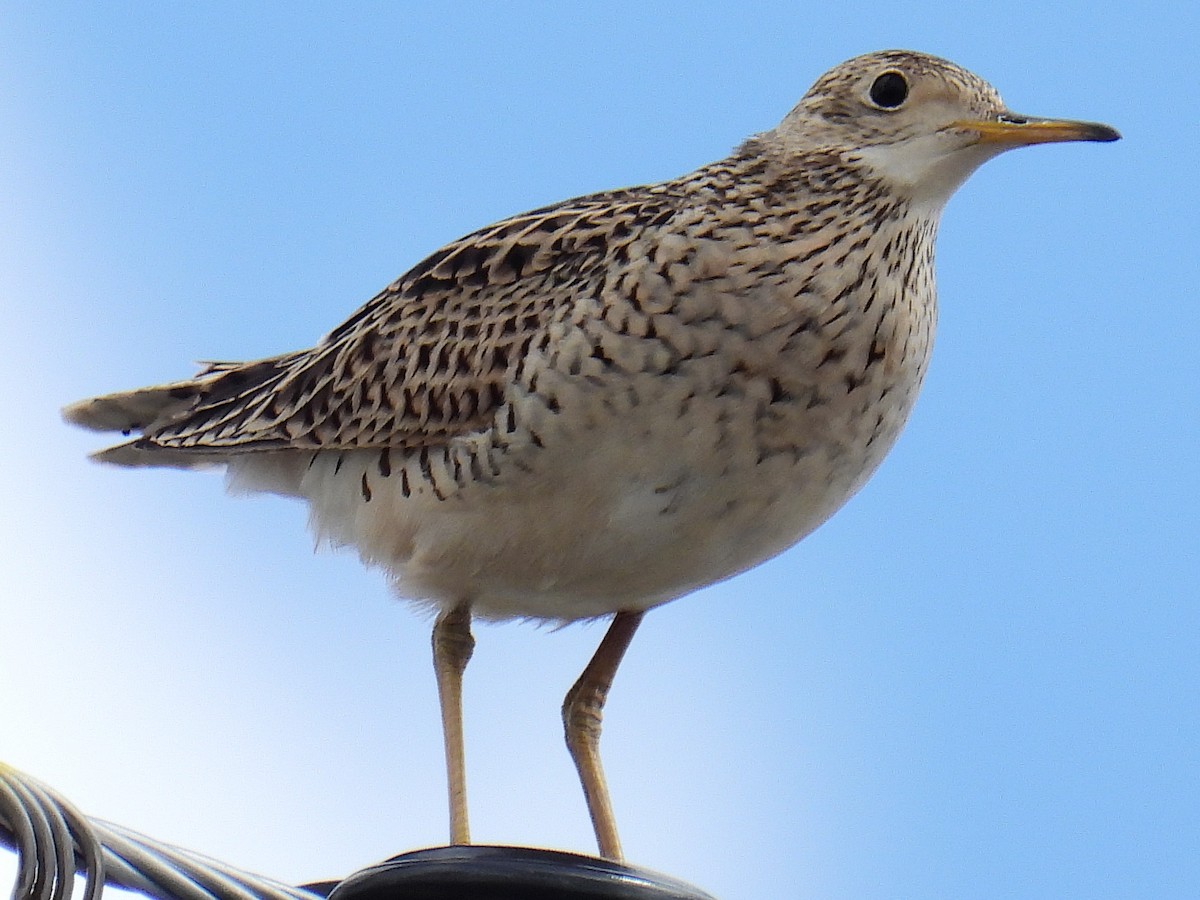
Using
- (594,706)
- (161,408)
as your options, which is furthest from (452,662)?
(161,408)

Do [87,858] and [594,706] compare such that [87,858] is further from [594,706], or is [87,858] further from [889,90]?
[889,90]

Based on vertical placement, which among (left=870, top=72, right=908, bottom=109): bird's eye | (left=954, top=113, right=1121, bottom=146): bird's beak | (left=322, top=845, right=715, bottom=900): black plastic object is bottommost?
(left=322, top=845, right=715, bottom=900): black plastic object

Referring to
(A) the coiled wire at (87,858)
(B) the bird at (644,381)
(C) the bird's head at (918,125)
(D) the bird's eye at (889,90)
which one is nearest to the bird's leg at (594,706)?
(B) the bird at (644,381)

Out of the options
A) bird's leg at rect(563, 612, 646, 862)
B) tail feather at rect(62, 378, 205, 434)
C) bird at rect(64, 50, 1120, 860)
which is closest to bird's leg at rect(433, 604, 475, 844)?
bird at rect(64, 50, 1120, 860)

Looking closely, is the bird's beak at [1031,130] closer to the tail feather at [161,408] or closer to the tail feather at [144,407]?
the tail feather at [161,408]

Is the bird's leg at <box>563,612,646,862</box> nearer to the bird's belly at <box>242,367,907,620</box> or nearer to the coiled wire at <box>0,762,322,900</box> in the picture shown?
the bird's belly at <box>242,367,907,620</box>

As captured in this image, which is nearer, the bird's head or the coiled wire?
the coiled wire
